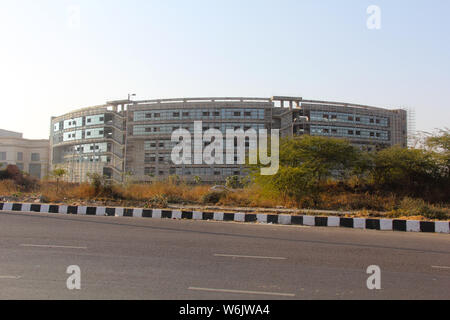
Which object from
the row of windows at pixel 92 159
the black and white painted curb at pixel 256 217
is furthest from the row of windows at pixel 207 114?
the black and white painted curb at pixel 256 217

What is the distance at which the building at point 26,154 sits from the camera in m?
87.0

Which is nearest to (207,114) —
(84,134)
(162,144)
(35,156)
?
(162,144)

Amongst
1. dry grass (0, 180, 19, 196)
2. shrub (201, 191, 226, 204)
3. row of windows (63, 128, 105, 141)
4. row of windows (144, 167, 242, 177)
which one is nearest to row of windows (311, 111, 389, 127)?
row of windows (144, 167, 242, 177)

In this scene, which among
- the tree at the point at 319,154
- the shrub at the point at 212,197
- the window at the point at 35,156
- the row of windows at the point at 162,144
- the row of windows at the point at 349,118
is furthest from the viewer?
the window at the point at 35,156

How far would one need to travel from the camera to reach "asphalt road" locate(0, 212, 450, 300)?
4.25 m

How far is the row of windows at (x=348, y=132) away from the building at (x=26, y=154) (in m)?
63.7

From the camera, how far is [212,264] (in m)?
5.69

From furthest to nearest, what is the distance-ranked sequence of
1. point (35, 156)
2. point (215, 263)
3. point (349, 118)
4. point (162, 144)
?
point (35, 156) < point (349, 118) < point (162, 144) < point (215, 263)

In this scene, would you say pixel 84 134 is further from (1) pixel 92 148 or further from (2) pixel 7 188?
(2) pixel 7 188

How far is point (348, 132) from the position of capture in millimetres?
72125

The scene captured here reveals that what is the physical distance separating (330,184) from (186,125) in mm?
55310

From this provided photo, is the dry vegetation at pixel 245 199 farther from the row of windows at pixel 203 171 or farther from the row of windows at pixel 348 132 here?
the row of windows at pixel 348 132

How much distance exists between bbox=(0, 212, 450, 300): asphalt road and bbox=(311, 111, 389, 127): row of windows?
6279 centimetres

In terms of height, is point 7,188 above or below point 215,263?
above
